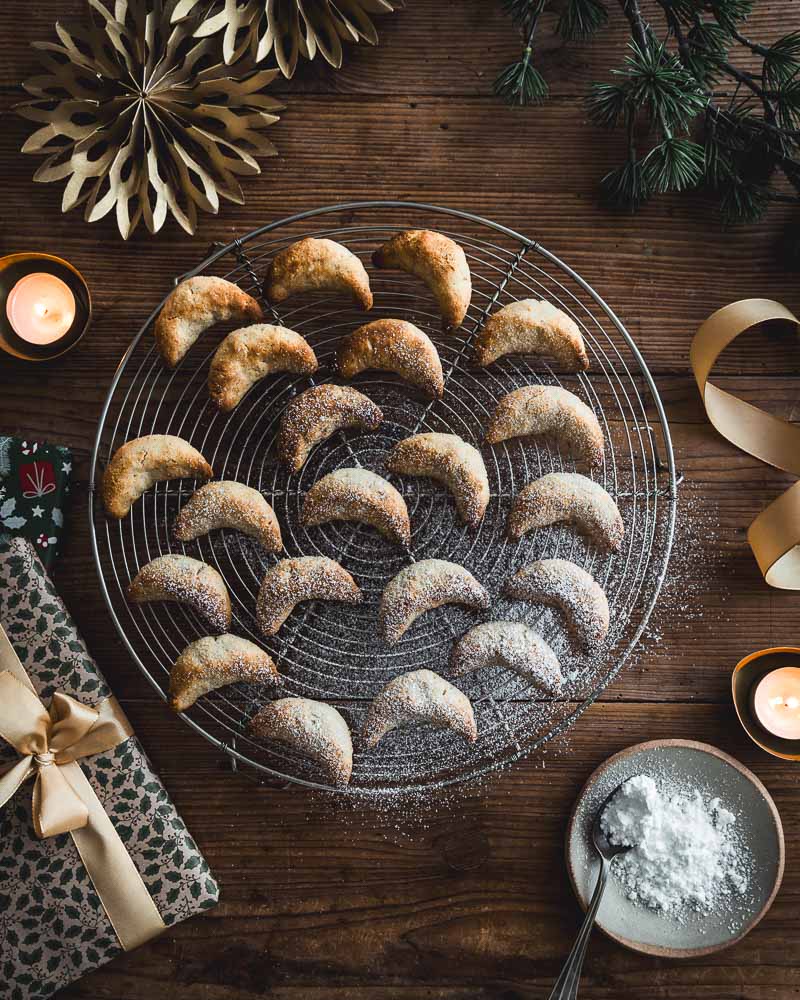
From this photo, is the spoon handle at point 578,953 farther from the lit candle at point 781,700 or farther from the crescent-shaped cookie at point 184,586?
the crescent-shaped cookie at point 184,586

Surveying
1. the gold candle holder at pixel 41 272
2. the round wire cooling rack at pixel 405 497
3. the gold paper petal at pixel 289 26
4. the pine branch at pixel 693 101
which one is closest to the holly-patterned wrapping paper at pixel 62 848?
the round wire cooling rack at pixel 405 497

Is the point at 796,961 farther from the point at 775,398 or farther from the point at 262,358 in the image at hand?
the point at 262,358

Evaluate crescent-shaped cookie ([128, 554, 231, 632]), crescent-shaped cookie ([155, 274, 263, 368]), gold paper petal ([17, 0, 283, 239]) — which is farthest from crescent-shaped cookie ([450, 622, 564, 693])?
gold paper petal ([17, 0, 283, 239])

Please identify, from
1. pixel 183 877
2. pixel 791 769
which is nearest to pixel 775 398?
pixel 791 769

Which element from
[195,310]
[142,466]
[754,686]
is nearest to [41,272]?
[195,310]

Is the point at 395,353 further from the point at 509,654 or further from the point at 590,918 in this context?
the point at 590,918

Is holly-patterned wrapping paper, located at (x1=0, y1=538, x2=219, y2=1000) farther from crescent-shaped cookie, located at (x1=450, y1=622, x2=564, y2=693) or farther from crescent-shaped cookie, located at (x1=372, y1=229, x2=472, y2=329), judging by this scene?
crescent-shaped cookie, located at (x1=372, y1=229, x2=472, y2=329)

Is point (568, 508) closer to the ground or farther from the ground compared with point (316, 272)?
closer to the ground
